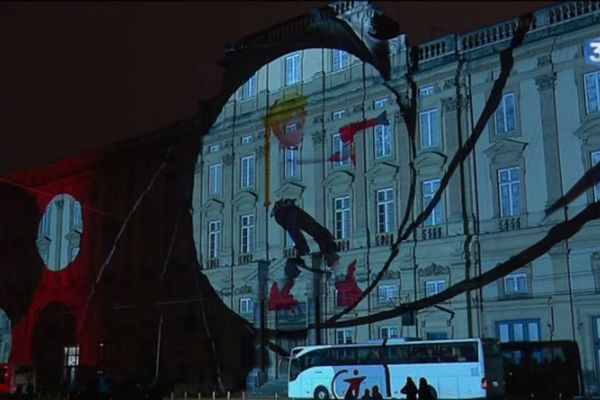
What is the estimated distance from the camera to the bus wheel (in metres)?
29.0

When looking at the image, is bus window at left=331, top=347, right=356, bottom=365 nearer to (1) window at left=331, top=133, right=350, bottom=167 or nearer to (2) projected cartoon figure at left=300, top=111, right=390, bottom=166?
(2) projected cartoon figure at left=300, top=111, right=390, bottom=166

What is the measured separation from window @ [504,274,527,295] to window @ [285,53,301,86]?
13.7 meters

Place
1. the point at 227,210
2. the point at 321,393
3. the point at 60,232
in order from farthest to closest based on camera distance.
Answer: the point at 60,232 < the point at 227,210 < the point at 321,393

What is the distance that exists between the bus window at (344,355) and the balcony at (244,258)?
32.5 ft

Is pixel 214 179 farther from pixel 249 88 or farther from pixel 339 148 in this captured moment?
pixel 339 148

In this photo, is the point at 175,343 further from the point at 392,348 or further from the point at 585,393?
the point at 585,393

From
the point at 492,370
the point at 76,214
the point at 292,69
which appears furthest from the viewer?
the point at 76,214

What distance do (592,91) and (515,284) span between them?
7.51 m

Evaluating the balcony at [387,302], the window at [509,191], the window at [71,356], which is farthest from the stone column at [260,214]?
the window at [71,356]

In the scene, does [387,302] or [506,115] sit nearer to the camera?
[506,115]

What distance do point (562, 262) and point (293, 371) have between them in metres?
10.6

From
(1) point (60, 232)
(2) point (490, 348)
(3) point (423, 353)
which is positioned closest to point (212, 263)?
(1) point (60, 232)

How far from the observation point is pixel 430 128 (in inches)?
1291

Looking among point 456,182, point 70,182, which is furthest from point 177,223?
point 456,182
